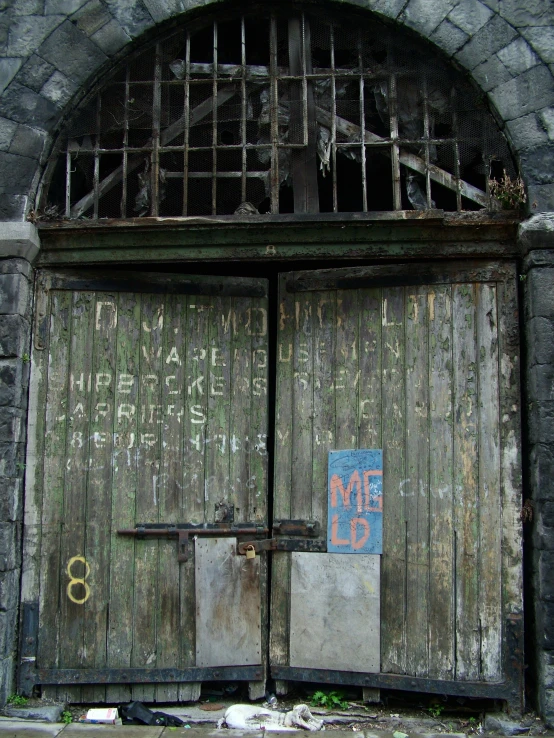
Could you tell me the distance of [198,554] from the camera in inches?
167

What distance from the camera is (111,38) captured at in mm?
4305

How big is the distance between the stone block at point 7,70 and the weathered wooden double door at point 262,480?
4.03ft

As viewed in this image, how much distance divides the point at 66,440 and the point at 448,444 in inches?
90.3

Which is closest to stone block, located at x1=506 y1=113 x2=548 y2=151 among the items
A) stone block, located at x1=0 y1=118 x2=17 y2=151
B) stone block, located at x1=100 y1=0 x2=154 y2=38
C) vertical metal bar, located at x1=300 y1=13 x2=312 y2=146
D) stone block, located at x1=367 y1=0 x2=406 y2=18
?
stone block, located at x1=367 y1=0 x2=406 y2=18

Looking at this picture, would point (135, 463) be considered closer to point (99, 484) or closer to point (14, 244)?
point (99, 484)

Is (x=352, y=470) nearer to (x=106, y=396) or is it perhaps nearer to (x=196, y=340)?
(x=196, y=340)

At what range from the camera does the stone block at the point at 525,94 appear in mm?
4078

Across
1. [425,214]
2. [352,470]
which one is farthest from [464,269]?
[352,470]

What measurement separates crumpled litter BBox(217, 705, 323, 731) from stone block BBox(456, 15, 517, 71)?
12.8 ft

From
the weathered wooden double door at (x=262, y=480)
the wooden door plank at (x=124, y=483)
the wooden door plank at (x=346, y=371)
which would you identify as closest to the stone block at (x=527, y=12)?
the weathered wooden double door at (x=262, y=480)

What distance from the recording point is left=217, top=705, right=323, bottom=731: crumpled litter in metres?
3.90

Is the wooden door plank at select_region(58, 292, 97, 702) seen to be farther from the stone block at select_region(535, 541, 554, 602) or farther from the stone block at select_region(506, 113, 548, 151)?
the stone block at select_region(506, 113, 548, 151)

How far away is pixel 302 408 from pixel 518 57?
244 centimetres

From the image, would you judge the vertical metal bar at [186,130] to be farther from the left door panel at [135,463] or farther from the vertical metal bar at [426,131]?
the vertical metal bar at [426,131]
